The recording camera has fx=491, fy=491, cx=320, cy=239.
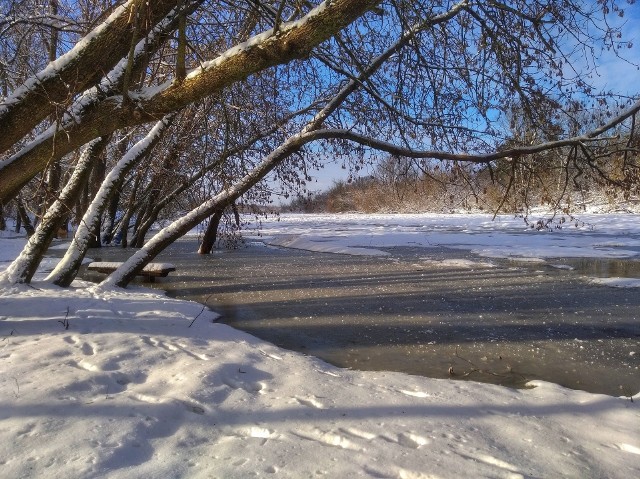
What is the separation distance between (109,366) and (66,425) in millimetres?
1198

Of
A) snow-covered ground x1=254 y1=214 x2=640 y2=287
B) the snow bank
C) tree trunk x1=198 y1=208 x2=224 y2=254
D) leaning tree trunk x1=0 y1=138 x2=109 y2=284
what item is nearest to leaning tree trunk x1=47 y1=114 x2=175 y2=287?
leaning tree trunk x1=0 y1=138 x2=109 y2=284

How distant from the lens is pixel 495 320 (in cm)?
646

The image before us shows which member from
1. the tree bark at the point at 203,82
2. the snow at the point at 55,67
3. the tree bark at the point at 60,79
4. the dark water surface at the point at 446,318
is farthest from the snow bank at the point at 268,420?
the snow at the point at 55,67

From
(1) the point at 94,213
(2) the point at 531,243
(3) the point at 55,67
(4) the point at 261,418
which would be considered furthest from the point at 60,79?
(2) the point at 531,243

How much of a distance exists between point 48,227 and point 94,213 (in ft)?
3.07

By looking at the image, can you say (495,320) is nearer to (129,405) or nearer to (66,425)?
(129,405)

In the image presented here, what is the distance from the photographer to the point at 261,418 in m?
3.01

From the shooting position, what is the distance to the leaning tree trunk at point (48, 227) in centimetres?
686

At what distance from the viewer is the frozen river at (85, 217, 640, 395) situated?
470cm

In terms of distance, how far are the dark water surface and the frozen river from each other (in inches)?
0.7

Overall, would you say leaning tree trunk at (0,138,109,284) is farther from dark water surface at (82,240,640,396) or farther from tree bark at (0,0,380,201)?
tree bark at (0,0,380,201)

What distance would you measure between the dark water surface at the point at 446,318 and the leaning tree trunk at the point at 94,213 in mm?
1779

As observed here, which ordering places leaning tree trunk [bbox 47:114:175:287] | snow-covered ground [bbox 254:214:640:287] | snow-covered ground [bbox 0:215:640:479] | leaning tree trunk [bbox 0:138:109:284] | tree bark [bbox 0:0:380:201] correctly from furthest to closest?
snow-covered ground [bbox 254:214:640:287] < leaning tree trunk [bbox 47:114:175:287] < leaning tree trunk [bbox 0:138:109:284] < tree bark [bbox 0:0:380:201] < snow-covered ground [bbox 0:215:640:479]

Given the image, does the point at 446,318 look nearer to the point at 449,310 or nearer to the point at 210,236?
the point at 449,310
